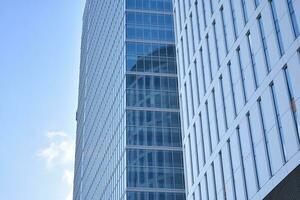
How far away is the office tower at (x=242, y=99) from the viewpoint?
51.0 metres

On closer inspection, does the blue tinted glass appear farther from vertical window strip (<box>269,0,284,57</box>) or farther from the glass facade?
vertical window strip (<box>269,0,284,57</box>)

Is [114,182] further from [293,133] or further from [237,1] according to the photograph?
[293,133]

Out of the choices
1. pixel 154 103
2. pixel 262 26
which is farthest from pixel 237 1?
pixel 154 103

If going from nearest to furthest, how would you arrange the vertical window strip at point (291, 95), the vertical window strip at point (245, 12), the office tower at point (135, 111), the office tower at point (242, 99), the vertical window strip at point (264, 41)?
the vertical window strip at point (291, 95)
the office tower at point (242, 99)
the vertical window strip at point (264, 41)
the vertical window strip at point (245, 12)
the office tower at point (135, 111)

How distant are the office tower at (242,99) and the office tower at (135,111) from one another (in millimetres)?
35610

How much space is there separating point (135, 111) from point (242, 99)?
62892 millimetres

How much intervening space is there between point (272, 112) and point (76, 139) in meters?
147

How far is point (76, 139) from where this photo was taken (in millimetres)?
196625

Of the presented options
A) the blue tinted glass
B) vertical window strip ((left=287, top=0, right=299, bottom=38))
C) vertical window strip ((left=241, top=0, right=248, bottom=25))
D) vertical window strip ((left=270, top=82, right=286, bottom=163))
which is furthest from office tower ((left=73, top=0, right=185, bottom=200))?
vertical window strip ((left=287, top=0, right=299, bottom=38))

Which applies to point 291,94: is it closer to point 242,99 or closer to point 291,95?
point 291,95

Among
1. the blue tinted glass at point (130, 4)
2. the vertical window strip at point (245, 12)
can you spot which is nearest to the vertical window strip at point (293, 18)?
the vertical window strip at point (245, 12)

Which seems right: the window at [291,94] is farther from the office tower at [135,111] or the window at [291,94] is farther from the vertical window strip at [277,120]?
the office tower at [135,111]

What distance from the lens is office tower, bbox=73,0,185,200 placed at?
373 feet

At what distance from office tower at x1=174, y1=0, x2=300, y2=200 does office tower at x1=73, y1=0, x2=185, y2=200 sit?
35.6 m
